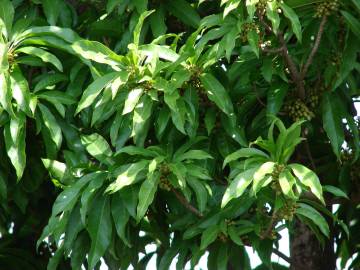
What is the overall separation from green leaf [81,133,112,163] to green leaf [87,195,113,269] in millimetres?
176

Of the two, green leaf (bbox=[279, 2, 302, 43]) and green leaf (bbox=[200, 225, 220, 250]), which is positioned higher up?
green leaf (bbox=[279, 2, 302, 43])

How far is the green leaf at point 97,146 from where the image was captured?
12.8 feet

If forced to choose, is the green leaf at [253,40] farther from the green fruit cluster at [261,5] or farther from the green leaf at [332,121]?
the green leaf at [332,121]

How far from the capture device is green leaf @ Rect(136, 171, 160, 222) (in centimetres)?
354

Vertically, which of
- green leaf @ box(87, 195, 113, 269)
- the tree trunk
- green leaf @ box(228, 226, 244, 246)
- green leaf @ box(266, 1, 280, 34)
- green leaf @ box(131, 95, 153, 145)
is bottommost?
the tree trunk

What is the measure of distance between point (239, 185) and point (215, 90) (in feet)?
1.69

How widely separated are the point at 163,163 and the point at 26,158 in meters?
0.87

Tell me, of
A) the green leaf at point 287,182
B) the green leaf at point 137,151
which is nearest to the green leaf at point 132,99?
the green leaf at point 137,151

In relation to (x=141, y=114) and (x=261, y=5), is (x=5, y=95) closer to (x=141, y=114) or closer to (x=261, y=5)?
(x=141, y=114)

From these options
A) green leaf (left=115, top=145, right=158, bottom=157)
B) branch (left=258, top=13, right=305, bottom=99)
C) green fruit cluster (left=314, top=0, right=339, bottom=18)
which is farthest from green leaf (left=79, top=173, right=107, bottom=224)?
green fruit cluster (left=314, top=0, right=339, bottom=18)

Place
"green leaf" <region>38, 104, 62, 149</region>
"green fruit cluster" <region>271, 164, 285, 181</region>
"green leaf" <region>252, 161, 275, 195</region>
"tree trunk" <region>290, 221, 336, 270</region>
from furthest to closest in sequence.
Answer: "tree trunk" <region>290, 221, 336, 270</region> → "green leaf" <region>38, 104, 62, 149</region> → "green fruit cluster" <region>271, 164, 285, 181</region> → "green leaf" <region>252, 161, 275, 195</region>

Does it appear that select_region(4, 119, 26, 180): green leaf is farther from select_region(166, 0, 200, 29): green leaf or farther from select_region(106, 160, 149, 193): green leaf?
select_region(166, 0, 200, 29): green leaf

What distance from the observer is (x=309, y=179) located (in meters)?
3.35

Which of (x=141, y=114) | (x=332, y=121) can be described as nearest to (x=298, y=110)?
(x=332, y=121)
